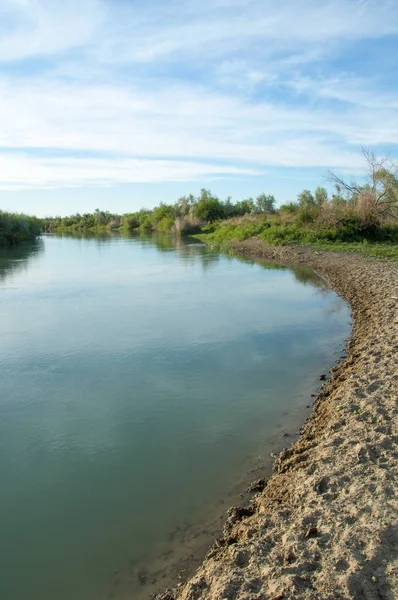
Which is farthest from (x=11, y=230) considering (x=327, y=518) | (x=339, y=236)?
(x=327, y=518)

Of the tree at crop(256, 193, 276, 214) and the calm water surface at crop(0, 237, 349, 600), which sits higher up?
the tree at crop(256, 193, 276, 214)

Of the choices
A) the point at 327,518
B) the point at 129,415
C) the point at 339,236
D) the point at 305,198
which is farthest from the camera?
the point at 305,198

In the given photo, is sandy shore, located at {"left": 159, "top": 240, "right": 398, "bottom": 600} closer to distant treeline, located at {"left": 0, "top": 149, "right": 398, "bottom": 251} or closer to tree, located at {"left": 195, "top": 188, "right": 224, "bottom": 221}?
distant treeline, located at {"left": 0, "top": 149, "right": 398, "bottom": 251}

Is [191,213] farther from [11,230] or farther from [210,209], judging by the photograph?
Answer: [11,230]

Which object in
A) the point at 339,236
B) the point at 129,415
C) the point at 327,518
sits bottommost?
the point at 129,415

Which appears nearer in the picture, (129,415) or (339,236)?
(129,415)

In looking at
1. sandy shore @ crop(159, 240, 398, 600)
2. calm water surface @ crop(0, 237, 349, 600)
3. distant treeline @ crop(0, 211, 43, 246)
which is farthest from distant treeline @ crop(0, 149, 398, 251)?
sandy shore @ crop(159, 240, 398, 600)

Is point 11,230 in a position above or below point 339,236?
above

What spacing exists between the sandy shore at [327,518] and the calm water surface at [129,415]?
2.34 ft

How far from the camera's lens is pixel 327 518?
4.29 meters

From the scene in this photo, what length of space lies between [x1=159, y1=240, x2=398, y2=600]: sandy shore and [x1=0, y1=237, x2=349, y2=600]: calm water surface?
0.71 metres

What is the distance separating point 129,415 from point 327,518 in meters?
4.10

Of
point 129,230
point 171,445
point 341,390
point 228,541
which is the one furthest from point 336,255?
point 129,230

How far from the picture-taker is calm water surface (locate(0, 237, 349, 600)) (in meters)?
4.90
